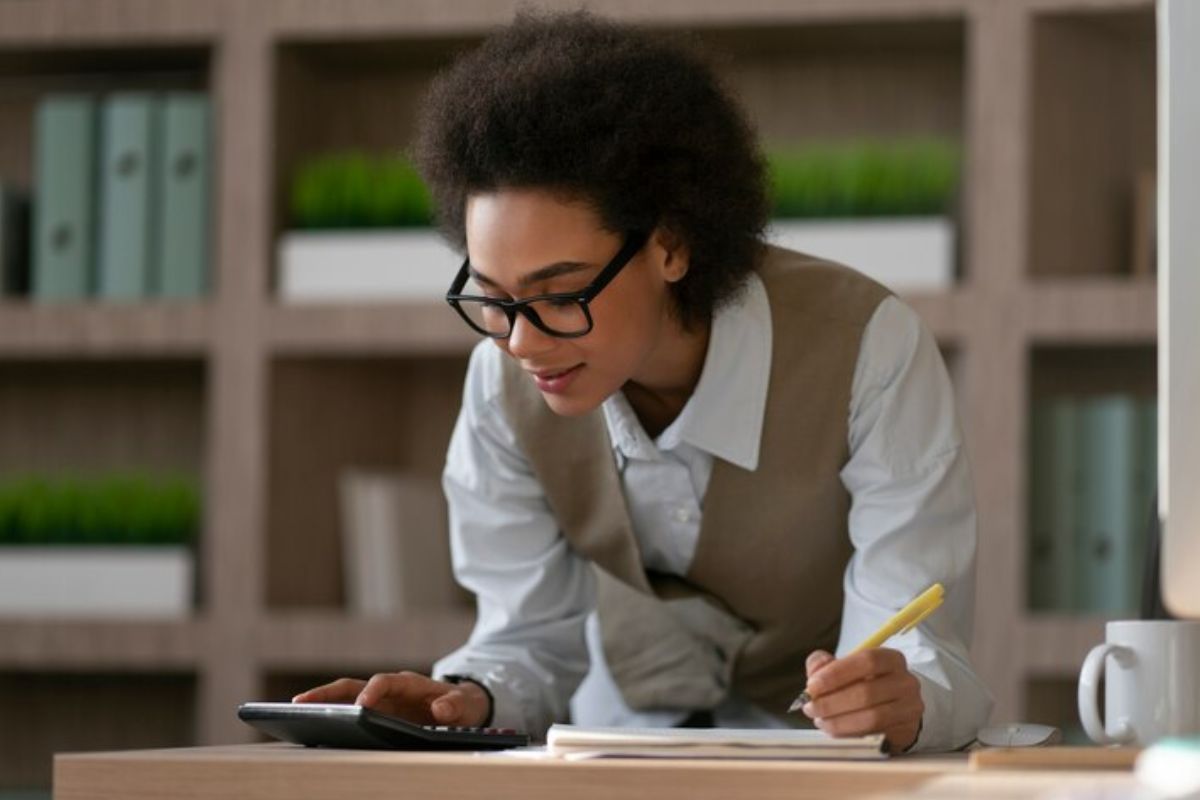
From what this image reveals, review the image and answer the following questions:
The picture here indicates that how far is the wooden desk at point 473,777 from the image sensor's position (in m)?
1.02

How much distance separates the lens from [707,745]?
1.12 metres

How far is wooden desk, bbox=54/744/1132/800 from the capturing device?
40.1 inches

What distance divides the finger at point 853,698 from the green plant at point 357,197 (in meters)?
1.69

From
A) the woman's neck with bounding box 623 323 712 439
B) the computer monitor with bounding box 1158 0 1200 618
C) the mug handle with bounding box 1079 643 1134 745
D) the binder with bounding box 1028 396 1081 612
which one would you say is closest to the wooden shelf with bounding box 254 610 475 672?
the binder with bounding box 1028 396 1081 612

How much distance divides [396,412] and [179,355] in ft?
1.24

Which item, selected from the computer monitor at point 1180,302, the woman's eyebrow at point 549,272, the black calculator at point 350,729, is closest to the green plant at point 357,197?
the woman's eyebrow at point 549,272

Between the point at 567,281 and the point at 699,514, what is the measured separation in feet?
1.07

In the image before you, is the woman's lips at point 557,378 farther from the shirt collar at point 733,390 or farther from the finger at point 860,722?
the finger at point 860,722

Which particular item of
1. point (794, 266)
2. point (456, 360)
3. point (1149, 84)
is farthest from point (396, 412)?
point (794, 266)

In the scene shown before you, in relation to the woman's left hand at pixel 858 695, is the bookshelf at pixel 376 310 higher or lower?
higher

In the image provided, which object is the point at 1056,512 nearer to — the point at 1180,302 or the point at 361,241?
the point at 361,241

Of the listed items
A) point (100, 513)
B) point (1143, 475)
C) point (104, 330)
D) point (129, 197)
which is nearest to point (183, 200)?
point (129, 197)

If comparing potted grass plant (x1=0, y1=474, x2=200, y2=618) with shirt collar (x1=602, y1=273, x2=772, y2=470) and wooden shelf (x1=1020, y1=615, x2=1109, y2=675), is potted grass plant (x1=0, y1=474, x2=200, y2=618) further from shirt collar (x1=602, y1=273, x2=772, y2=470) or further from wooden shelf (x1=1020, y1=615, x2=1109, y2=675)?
shirt collar (x1=602, y1=273, x2=772, y2=470)

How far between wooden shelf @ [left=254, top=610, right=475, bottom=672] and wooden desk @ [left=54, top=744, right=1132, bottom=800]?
1597mm
